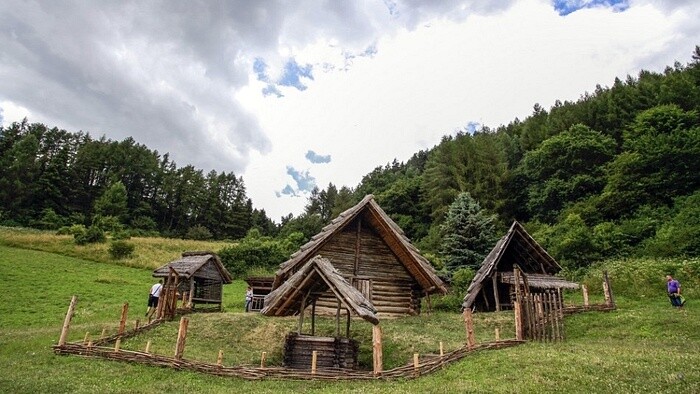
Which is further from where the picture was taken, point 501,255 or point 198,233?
point 198,233

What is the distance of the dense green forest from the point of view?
38688mm

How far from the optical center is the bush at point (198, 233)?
82.1 metres

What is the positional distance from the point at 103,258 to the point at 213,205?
45.3 metres

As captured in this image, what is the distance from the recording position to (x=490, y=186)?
2314 inches

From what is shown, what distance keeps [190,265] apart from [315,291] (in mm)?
19010

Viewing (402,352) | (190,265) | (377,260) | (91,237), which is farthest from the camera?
(91,237)

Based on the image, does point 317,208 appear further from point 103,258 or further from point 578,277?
point 578,277

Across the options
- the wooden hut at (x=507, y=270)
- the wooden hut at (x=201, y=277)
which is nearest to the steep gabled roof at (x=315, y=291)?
the wooden hut at (x=507, y=270)

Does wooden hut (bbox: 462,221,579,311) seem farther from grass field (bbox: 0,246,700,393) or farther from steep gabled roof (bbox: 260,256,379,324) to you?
steep gabled roof (bbox: 260,256,379,324)

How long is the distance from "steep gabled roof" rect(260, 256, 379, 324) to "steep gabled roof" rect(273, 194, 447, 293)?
5.57 m

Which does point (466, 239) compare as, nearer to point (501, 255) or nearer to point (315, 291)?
point (501, 255)

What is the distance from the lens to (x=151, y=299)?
945 inches

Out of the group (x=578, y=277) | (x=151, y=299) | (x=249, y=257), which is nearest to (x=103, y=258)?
(x=249, y=257)

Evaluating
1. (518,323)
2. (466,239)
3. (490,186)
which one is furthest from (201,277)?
(490,186)
